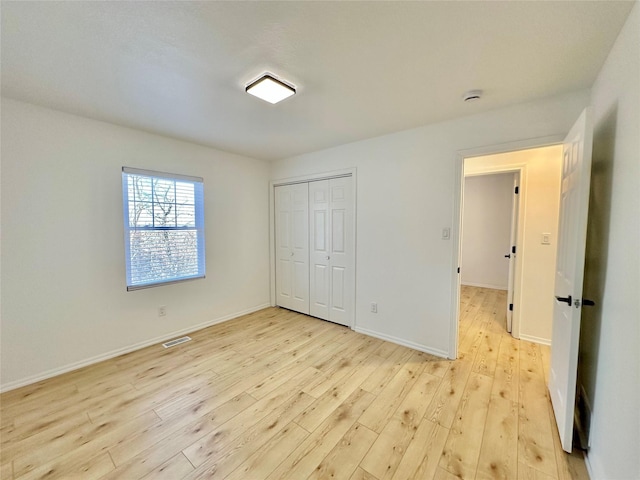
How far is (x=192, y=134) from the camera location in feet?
9.66

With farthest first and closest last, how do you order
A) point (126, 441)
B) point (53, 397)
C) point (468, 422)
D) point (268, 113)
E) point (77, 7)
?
point (268, 113), point (53, 397), point (468, 422), point (126, 441), point (77, 7)

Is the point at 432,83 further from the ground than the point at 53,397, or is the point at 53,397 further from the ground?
the point at 432,83

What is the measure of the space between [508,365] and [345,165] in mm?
2762

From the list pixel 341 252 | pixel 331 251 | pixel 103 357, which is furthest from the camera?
pixel 331 251

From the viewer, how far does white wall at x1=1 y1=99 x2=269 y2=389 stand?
84.9 inches

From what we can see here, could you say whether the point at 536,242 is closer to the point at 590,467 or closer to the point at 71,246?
the point at 590,467

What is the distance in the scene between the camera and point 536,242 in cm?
296

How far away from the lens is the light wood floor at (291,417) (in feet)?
4.82

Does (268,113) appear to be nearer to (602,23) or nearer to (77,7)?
(77,7)

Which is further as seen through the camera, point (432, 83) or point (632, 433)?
point (432, 83)

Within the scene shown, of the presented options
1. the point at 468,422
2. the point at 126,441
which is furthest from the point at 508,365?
the point at 126,441

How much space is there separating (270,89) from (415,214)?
1.86 m

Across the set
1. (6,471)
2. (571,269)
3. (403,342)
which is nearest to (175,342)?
(6,471)

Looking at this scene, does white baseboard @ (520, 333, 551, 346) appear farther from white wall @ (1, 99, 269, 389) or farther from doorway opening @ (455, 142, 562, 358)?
white wall @ (1, 99, 269, 389)
